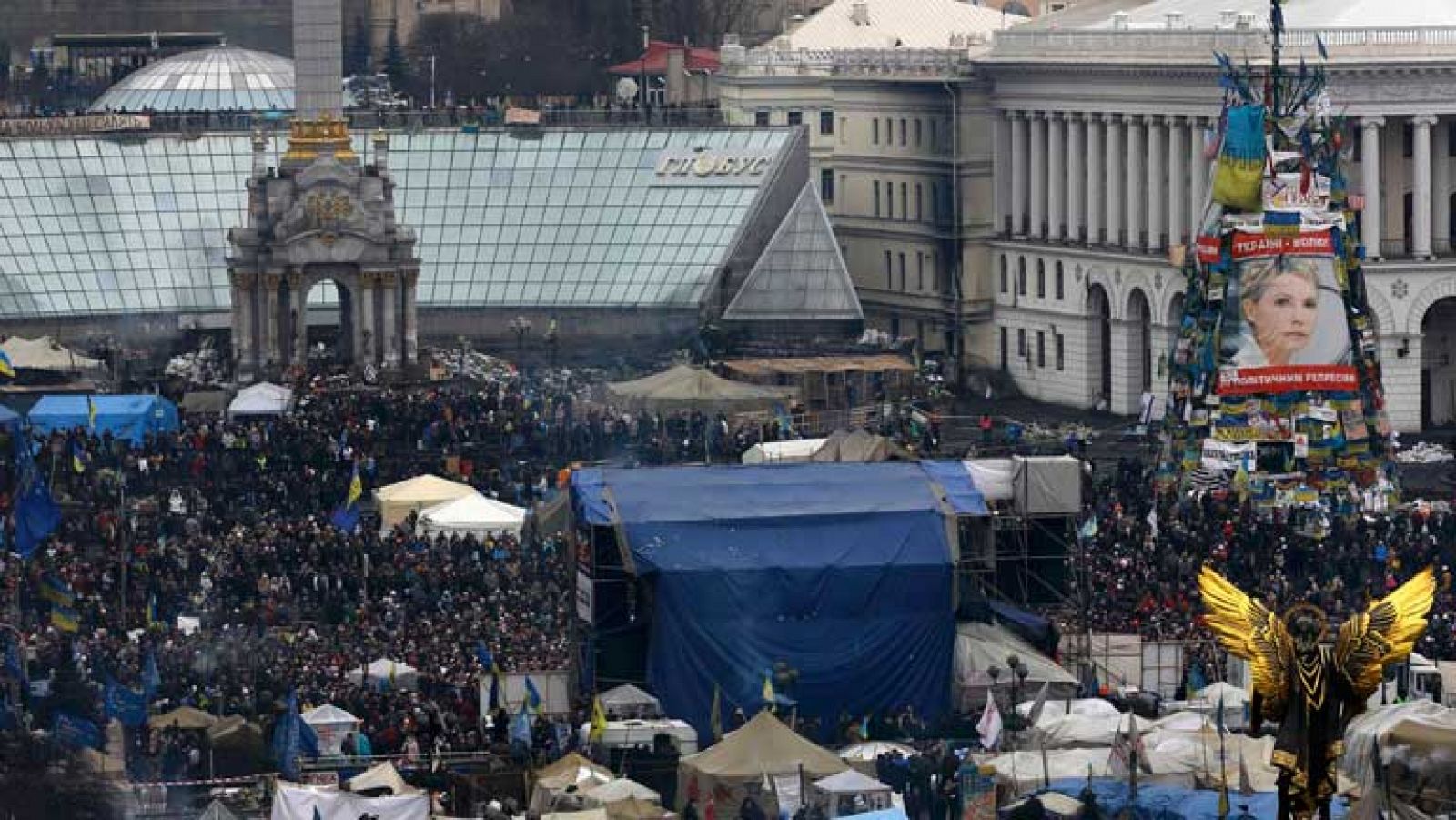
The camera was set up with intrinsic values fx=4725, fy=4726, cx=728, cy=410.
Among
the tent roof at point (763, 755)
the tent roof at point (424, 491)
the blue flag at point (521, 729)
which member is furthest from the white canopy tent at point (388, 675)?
the tent roof at point (424, 491)

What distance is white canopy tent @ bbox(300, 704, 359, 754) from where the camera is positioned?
52.1 meters

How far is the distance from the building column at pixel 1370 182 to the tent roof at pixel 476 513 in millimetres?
27804

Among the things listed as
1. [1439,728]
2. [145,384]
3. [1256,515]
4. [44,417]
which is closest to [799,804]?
[1439,728]

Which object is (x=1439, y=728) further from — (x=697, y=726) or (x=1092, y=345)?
(x=1092, y=345)

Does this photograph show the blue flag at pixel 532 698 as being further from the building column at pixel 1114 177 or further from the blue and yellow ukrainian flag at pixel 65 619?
the building column at pixel 1114 177

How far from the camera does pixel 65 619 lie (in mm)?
59000

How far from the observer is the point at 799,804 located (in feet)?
152

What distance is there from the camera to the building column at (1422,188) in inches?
3688

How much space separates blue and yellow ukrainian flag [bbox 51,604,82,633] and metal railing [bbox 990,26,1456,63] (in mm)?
32686

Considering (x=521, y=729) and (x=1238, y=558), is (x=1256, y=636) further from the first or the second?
(x=1238, y=558)

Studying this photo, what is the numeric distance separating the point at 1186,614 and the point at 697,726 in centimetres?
770

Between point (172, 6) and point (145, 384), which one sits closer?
point (145, 384)

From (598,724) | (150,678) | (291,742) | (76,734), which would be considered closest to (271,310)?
(150,678)

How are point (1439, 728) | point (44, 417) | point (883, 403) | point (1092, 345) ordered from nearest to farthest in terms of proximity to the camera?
point (1439, 728), point (44, 417), point (883, 403), point (1092, 345)
